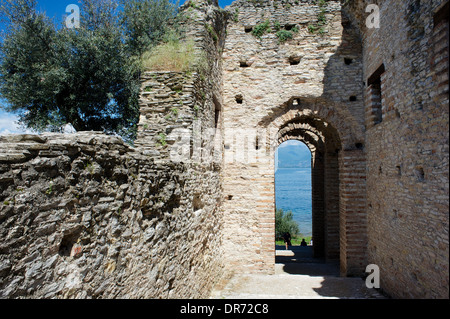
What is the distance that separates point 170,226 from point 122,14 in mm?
9372

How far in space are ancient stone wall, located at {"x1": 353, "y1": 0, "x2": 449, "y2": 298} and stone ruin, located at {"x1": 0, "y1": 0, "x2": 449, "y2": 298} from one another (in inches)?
1.2

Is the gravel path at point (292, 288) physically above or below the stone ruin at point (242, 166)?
below

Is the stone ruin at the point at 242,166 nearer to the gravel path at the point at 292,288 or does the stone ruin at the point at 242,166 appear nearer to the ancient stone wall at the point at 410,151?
the ancient stone wall at the point at 410,151

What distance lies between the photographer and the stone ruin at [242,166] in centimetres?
239

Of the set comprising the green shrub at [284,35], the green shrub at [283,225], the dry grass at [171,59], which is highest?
the green shrub at [284,35]

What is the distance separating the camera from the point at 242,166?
26.0 ft

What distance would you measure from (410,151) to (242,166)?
4.00 metres

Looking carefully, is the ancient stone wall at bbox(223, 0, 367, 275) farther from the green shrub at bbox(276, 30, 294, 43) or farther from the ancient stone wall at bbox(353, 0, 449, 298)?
the ancient stone wall at bbox(353, 0, 449, 298)

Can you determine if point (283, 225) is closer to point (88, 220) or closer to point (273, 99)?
point (273, 99)

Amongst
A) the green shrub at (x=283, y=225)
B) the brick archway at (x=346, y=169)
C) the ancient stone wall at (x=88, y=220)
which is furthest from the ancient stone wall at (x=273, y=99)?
the green shrub at (x=283, y=225)

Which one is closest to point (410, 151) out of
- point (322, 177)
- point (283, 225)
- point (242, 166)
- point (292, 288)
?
point (292, 288)

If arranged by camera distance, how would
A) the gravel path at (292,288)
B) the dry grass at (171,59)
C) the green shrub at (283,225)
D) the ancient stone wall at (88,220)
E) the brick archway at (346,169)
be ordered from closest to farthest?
the ancient stone wall at (88,220) < the dry grass at (171,59) < the gravel path at (292,288) < the brick archway at (346,169) < the green shrub at (283,225)

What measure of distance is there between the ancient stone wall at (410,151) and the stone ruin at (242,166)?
1.2 inches

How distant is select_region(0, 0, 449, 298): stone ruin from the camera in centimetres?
239
